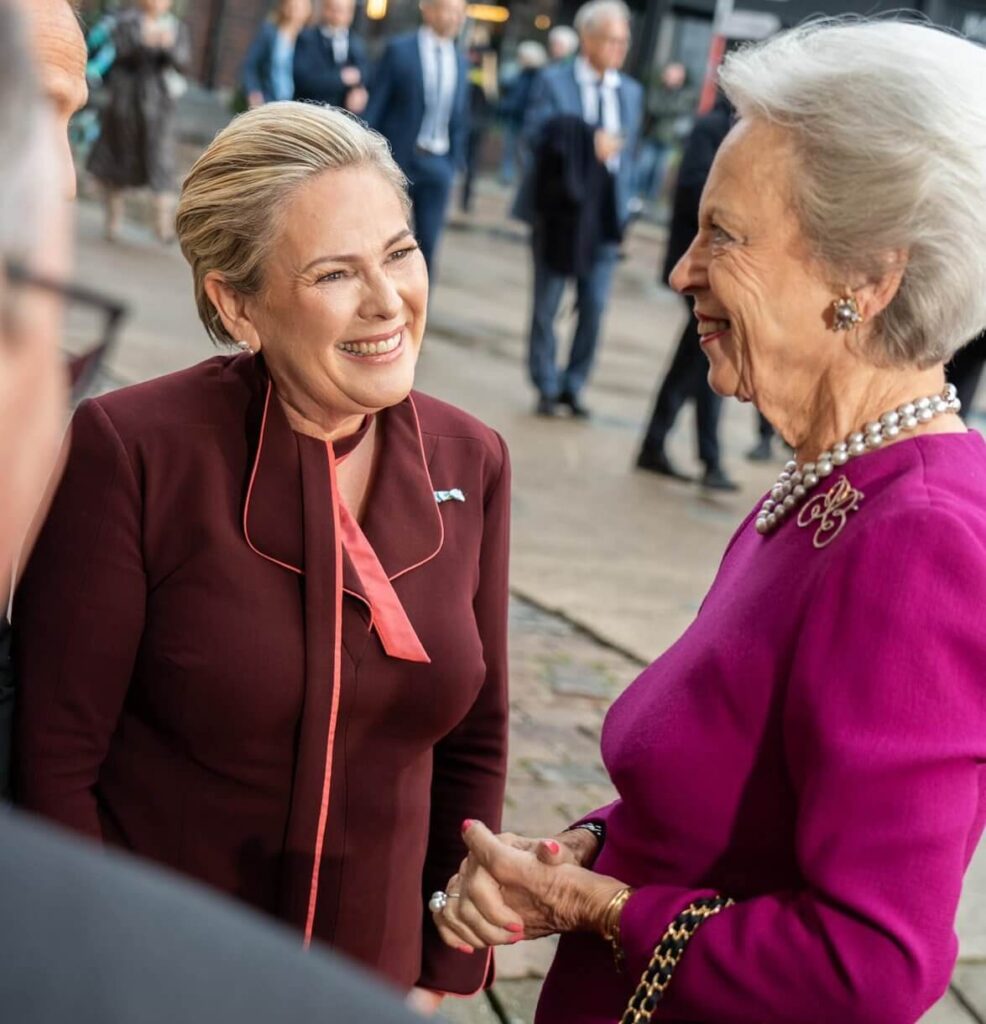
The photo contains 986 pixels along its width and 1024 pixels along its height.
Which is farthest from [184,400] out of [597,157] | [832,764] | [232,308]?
[597,157]

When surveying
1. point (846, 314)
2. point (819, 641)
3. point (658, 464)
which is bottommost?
point (658, 464)

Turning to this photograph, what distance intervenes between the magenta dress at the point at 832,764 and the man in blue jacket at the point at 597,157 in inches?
279

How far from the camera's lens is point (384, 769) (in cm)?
228

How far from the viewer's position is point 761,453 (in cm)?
891

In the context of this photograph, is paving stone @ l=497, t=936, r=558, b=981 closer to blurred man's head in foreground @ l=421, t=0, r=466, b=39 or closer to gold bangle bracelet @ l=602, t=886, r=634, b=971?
gold bangle bracelet @ l=602, t=886, r=634, b=971

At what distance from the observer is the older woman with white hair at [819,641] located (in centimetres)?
152

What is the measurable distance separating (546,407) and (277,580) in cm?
682

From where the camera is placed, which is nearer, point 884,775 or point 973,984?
point 884,775

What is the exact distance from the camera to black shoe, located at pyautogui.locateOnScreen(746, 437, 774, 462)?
351 inches

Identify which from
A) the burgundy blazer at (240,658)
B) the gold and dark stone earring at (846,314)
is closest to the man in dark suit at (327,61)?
the burgundy blazer at (240,658)

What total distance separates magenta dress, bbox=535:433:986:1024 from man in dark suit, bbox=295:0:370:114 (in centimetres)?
1082

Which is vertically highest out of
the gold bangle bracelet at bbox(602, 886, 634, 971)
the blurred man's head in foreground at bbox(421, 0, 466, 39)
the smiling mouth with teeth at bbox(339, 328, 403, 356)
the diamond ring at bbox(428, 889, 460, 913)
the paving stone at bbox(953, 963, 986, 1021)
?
the smiling mouth with teeth at bbox(339, 328, 403, 356)

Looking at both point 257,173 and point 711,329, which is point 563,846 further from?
point 257,173

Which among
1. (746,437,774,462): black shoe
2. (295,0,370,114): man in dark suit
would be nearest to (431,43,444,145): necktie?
(295,0,370,114): man in dark suit
